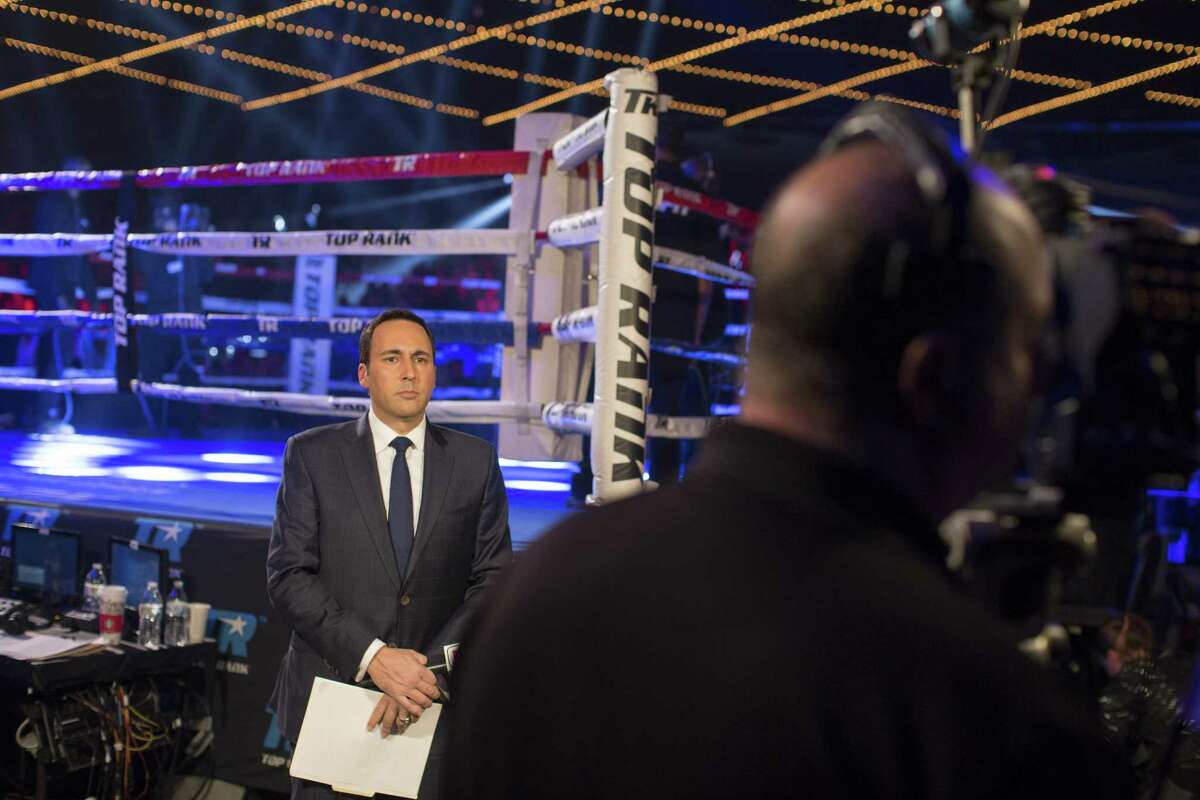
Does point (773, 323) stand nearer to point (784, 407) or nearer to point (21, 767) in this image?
point (784, 407)

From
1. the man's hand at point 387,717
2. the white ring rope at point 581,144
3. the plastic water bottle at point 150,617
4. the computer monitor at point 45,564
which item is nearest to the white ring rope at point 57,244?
the computer monitor at point 45,564

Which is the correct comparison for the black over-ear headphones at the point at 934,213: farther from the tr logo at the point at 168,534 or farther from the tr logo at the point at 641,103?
the tr logo at the point at 168,534

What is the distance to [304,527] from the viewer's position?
2.69m

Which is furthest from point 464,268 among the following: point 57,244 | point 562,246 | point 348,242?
point 562,246

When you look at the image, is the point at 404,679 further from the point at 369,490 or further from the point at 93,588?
the point at 93,588

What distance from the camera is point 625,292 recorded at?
2.74 meters

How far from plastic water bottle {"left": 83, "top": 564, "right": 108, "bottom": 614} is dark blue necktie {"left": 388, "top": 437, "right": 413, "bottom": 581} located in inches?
69.5

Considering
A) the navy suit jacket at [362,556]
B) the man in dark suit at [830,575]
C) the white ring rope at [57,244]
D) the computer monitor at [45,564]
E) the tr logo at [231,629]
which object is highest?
the white ring rope at [57,244]

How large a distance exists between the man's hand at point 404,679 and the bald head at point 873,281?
6.55 feet

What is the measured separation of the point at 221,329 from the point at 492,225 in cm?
888

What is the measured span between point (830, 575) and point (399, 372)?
2.21 m

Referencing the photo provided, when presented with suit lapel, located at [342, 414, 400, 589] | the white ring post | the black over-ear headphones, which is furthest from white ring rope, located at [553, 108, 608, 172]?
the black over-ear headphones

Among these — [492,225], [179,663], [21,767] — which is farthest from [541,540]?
[492,225]

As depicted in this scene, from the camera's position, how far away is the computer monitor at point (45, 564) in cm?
397
